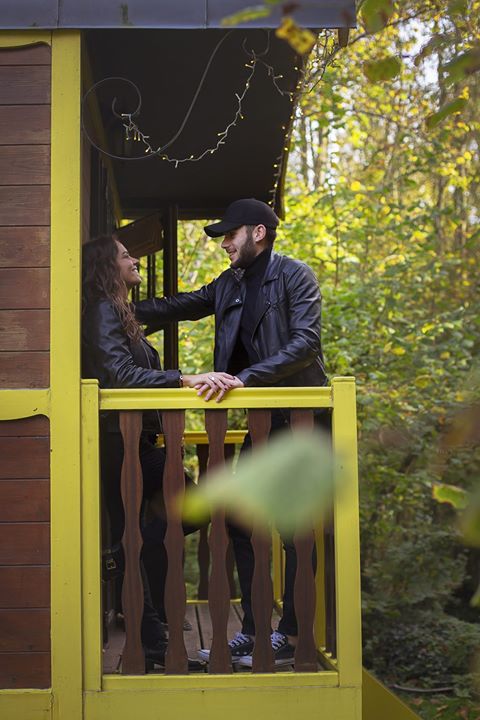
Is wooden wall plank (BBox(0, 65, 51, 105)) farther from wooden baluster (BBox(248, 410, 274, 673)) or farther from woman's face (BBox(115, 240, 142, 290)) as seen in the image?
wooden baluster (BBox(248, 410, 274, 673))

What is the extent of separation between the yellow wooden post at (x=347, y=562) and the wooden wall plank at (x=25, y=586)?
3.56 feet

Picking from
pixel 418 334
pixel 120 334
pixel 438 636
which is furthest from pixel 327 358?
pixel 120 334

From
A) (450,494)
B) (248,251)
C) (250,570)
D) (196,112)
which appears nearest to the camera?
(450,494)

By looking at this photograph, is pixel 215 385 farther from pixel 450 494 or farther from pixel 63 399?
pixel 450 494

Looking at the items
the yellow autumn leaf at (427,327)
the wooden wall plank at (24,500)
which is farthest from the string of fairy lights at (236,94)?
the yellow autumn leaf at (427,327)

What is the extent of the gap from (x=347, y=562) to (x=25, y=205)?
1.81 meters

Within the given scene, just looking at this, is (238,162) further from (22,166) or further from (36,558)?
(36,558)

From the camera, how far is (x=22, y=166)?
3789 mm

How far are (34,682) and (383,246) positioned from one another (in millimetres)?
9645

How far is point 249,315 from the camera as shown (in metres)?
4.37

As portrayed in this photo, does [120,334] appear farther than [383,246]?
No

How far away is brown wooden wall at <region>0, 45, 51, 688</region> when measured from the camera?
3664mm

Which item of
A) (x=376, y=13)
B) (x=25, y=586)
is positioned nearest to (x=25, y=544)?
(x=25, y=586)

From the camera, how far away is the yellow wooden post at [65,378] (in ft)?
11.9
